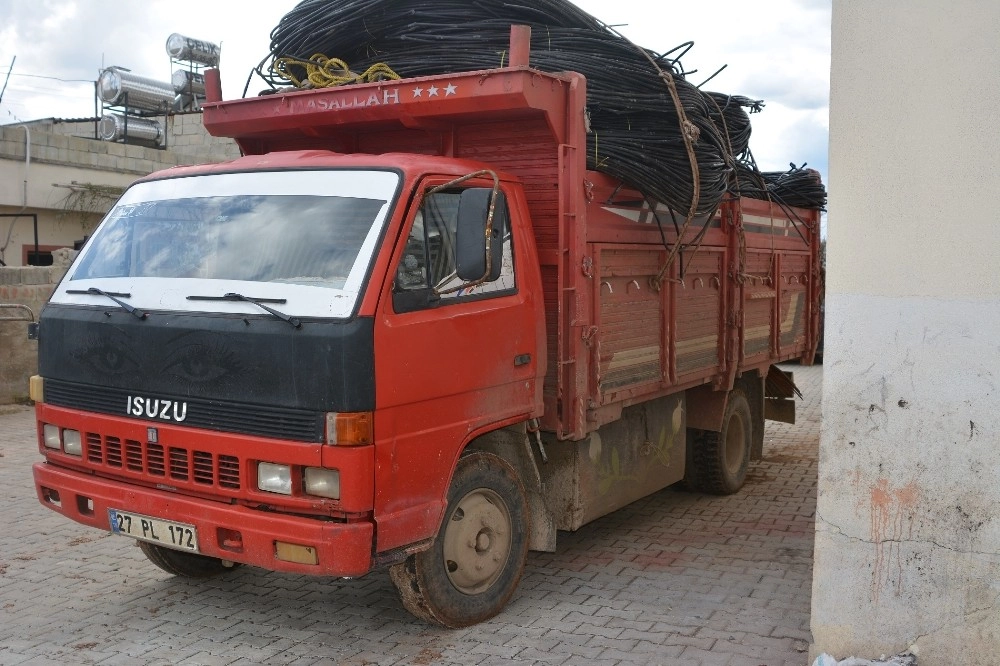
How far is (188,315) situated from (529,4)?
106 inches

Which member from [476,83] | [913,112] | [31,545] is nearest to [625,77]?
[476,83]

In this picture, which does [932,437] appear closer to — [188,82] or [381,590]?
[381,590]

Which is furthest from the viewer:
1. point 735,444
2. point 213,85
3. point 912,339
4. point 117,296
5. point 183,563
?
point 735,444

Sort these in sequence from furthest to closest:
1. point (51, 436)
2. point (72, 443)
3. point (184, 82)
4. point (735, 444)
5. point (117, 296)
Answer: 1. point (184, 82)
2. point (735, 444)
3. point (51, 436)
4. point (72, 443)
5. point (117, 296)

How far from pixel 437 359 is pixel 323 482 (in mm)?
735

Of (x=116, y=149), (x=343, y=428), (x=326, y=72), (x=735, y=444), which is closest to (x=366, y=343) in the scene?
(x=343, y=428)

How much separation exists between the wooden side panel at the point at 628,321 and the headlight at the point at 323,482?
1837mm

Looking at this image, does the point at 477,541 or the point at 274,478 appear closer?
the point at 274,478

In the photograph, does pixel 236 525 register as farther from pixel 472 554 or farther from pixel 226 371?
pixel 472 554

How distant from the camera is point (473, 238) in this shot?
14.1 feet

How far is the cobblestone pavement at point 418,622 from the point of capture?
14.8ft

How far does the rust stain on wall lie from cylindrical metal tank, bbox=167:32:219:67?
70.3ft

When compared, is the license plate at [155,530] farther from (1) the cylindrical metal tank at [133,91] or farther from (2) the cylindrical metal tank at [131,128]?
(1) the cylindrical metal tank at [133,91]

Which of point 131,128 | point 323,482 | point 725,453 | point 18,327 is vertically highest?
point 131,128
